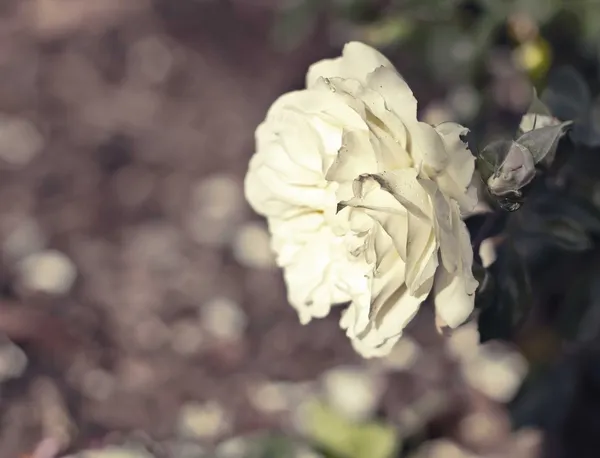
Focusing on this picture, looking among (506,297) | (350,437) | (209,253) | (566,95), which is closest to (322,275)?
(506,297)

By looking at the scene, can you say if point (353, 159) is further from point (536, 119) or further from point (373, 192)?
point (536, 119)

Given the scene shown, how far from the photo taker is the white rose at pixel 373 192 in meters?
0.58

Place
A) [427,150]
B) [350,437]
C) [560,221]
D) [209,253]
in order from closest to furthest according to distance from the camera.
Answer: [427,150]
[560,221]
[350,437]
[209,253]

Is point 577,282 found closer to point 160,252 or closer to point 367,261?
point 367,261

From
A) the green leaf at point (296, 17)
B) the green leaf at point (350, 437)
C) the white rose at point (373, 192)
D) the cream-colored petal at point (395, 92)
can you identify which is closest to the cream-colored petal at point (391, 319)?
the white rose at point (373, 192)

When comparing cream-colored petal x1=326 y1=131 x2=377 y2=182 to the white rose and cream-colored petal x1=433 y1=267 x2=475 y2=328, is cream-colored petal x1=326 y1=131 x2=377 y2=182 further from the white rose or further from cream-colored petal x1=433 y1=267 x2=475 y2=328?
cream-colored petal x1=433 y1=267 x2=475 y2=328

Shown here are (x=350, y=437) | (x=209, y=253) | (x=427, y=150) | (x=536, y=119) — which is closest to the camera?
(x=427, y=150)

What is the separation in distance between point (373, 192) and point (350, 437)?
794 millimetres

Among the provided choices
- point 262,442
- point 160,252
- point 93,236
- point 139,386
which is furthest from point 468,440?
point 93,236

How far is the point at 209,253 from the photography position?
162 centimetres

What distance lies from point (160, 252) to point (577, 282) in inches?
35.0

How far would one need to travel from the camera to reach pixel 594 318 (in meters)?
1.01

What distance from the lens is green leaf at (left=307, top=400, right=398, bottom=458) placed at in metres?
1.27

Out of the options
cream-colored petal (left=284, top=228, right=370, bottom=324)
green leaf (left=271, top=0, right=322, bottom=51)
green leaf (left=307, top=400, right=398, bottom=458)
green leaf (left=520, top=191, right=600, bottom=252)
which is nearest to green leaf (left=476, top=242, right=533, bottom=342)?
green leaf (left=520, top=191, right=600, bottom=252)
